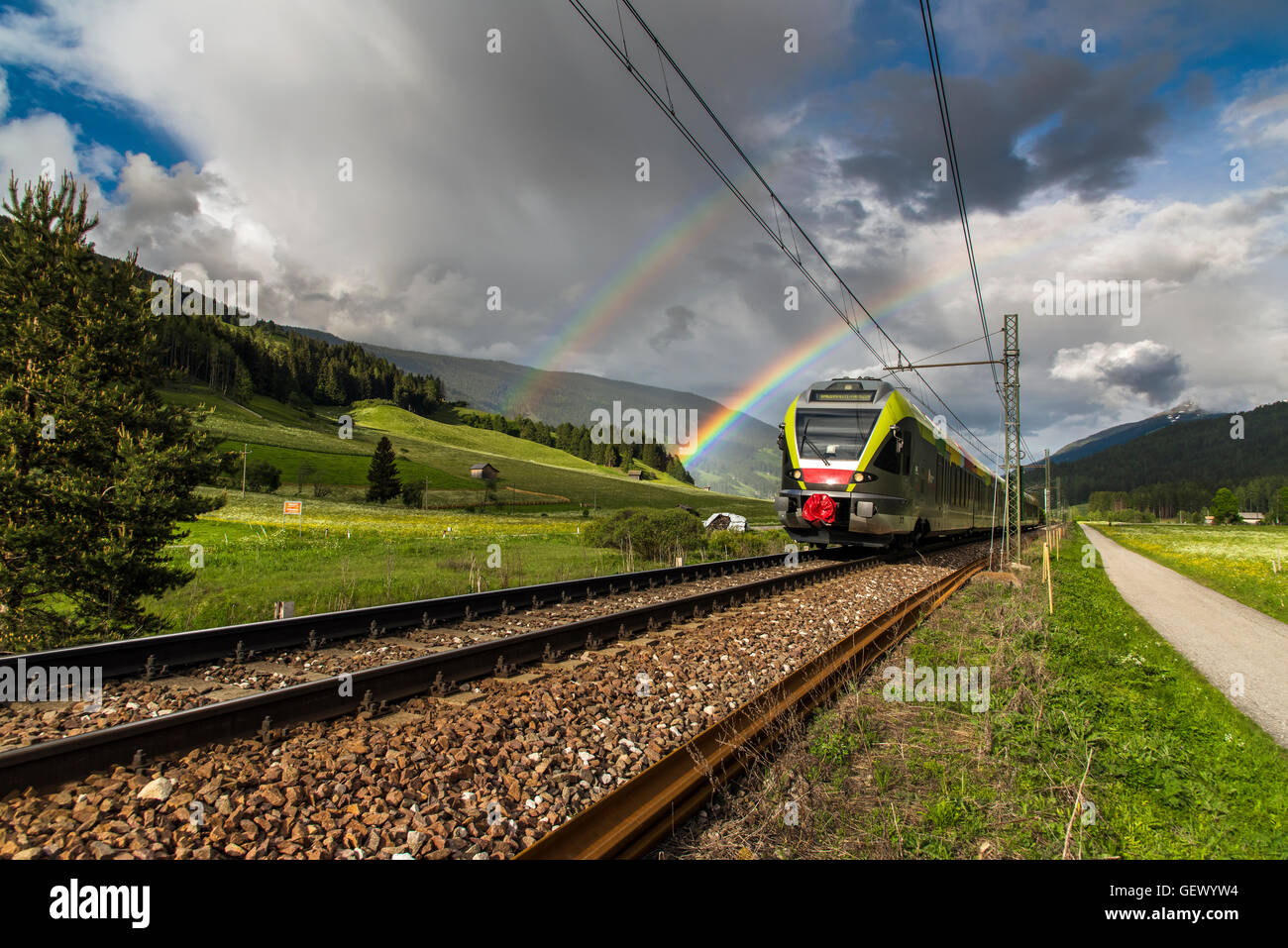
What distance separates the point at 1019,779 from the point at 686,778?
2730 millimetres

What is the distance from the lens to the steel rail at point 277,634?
641 cm

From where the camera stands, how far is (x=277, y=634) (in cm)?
788

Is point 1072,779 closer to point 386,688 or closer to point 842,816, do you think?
point 842,816

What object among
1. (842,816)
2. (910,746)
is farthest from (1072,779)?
(842,816)

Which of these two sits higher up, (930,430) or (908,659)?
(930,430)

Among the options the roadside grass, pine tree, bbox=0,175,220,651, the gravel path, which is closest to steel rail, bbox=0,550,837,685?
pine tree, bbox=0,175,220,651

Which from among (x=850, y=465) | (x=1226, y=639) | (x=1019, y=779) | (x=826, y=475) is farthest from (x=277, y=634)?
(x=1226, y=639)

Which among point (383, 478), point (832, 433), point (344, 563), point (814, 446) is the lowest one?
point (344, 563)

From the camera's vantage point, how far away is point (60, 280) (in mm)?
11625

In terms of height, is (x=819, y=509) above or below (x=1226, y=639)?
above

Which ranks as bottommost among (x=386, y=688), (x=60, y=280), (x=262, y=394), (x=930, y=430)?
(x=386, y=688)

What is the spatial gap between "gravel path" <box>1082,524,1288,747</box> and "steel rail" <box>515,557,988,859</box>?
5.44 meters

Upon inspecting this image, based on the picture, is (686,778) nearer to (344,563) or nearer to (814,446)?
(814,446)
